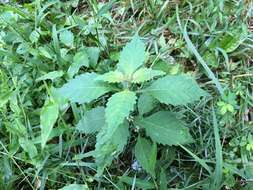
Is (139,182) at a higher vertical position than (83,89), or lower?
lower

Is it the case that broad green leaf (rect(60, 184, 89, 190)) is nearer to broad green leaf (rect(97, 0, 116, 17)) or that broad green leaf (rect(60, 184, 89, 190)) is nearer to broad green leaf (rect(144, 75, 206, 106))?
broad green leaf (rect(144, 75, 206, 106))

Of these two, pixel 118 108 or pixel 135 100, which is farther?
pixel 135 100

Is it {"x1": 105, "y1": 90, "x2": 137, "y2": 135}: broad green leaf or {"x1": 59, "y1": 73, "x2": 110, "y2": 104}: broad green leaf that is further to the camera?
{"x1": 59, "y1": 73, "x2": 110, "y2": 104}: broad green leaf

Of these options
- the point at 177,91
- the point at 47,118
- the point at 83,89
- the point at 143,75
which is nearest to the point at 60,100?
the point at 47,118

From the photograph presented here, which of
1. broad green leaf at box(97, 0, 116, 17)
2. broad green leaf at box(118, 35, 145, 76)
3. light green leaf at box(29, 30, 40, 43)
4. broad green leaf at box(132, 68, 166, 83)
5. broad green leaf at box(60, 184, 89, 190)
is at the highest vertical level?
broad green leaf at box(97, 0, 116, 17)

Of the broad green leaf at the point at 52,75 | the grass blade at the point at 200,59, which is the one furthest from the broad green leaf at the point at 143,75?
the broad green leaf at the point at 52,75

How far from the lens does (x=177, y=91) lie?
5.07ft

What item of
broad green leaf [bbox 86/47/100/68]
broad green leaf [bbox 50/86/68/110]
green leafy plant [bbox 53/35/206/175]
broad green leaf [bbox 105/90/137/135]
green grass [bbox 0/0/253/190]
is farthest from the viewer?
broad green leaf [bbox 86/47/100/68]

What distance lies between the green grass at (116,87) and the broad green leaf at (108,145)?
0.07m

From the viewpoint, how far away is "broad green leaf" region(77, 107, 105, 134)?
5.46 ft

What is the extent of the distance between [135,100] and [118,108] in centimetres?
14

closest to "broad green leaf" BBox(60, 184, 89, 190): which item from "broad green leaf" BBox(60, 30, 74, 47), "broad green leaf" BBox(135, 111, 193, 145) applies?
"broad green leaf" BBox(135, 111, 193, 145)

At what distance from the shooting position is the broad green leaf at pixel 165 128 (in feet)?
5.24

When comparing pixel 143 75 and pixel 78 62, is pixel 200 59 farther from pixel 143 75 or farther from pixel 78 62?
pixel 78 62
